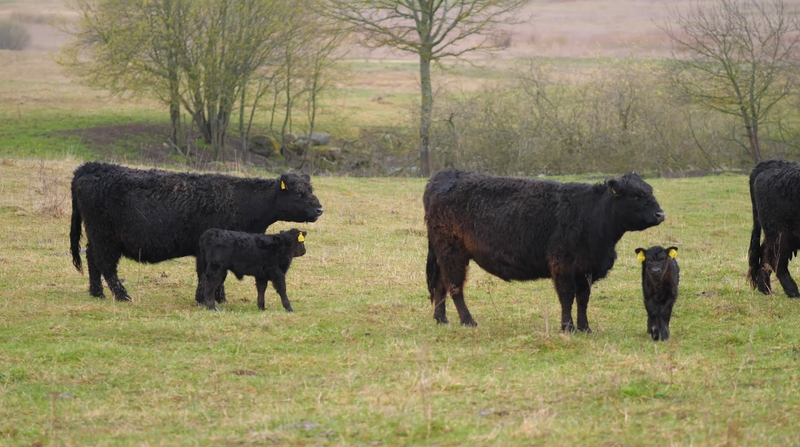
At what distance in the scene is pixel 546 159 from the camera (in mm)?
37312

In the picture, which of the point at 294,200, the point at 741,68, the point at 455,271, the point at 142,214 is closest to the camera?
the point at 455,271

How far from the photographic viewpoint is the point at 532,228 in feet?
37.1

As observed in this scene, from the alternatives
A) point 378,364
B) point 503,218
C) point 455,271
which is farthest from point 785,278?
point 378,364

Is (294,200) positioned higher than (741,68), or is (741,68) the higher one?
(741,68)

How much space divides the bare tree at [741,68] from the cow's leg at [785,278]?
2361 centimetres

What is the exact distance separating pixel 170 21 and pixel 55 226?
20.9 meters

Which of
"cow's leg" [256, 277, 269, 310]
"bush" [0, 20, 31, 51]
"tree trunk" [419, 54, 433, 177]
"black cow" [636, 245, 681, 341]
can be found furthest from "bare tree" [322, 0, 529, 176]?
"bush" [0, 20, 31, 51]

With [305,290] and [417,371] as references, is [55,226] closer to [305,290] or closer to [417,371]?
[305,290]

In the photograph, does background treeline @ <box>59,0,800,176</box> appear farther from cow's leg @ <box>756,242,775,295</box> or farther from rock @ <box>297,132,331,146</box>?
cow's leg @ <box>756,242,775,295</box>

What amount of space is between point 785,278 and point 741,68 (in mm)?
25090

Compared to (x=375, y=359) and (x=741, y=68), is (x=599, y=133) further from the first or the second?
(x=375, y=359)

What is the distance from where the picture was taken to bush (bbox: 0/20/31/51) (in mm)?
77956

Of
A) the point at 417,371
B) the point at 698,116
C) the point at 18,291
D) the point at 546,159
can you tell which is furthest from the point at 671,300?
the point at 698,116

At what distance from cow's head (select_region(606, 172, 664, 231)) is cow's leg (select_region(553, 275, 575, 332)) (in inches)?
37.6
